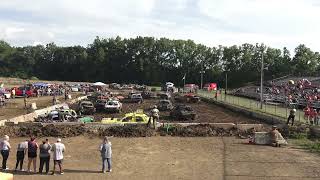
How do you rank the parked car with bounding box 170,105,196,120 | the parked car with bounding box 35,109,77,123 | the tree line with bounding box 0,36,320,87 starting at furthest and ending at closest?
1. the tree line with bounding box 0,36,320,87
2. the parked car with bounding box 170,105,196,120
3. the parked car with bounding box 35,109,77,123

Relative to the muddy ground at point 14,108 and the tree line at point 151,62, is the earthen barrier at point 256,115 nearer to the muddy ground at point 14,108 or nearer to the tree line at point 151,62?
the muddy ground at point 14,108

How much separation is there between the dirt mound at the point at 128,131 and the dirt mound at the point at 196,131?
1.11 meters

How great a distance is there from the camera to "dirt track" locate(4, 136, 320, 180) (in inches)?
891

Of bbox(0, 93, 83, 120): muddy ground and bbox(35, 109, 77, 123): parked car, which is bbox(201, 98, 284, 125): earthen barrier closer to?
bbox(35, 109, 77, 123): parked car

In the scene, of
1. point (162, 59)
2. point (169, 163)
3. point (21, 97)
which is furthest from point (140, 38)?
point (169, 163)

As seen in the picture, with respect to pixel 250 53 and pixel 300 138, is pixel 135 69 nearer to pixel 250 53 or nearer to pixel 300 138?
pixel 250 53

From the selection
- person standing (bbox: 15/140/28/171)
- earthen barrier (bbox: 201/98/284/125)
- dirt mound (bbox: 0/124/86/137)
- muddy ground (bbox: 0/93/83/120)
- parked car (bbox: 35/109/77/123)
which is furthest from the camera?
muddy ground (bbox: 0/93/83/120)

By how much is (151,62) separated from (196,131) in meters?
135

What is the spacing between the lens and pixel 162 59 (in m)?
173

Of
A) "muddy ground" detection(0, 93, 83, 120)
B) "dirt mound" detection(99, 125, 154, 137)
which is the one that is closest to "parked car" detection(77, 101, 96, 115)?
"muddy ground" detection(0, 93, 83, 120)

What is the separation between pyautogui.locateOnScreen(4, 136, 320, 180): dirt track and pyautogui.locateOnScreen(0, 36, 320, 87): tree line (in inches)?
4618

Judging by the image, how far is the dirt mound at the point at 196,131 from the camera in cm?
3509

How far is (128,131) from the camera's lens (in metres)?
34.8

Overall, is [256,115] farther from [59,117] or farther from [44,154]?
[44,154]
